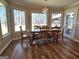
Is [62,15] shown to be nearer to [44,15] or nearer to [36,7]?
[44,15]

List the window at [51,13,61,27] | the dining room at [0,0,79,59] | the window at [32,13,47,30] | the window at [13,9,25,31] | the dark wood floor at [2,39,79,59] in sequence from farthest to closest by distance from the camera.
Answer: the window at [51,13,61,27] → the window at [32,13,47,30] → the window at [13,9,25,31] → the dining room at [0,0,79,59] → the dark wood floor at [2,39,79,59]

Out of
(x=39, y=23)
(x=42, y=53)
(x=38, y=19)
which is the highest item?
(x=38, y=19)

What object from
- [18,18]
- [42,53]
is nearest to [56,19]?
[18,18]

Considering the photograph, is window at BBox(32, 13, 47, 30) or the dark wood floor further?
window at BBox(32, 13, 47, 30)

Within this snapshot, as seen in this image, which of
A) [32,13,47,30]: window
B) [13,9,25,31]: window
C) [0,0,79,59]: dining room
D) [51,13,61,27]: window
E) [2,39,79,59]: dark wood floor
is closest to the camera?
[2,39,79,59]: dark wood floor

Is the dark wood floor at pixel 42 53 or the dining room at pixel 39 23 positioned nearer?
the dark wood floor at pixel 42 53

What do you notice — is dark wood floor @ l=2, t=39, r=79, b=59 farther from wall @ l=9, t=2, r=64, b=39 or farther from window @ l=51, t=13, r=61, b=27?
window @ l=51, t=13, r=61, b=27

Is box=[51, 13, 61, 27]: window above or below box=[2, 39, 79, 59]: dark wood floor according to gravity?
above

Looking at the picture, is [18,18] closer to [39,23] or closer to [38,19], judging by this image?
[38,19]

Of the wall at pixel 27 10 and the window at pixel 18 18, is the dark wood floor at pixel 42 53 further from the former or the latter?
the window at pixel 18 18

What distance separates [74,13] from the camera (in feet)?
17.5

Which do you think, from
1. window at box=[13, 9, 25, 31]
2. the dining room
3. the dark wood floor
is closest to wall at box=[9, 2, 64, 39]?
the dining room

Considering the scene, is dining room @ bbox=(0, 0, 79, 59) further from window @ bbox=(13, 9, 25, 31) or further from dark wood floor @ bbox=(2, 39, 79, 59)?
dark wood floor @ bbox=(2, 39, 79, 59)

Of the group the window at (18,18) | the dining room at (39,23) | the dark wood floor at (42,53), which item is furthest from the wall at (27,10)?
the dark wood floor at (42,53)
